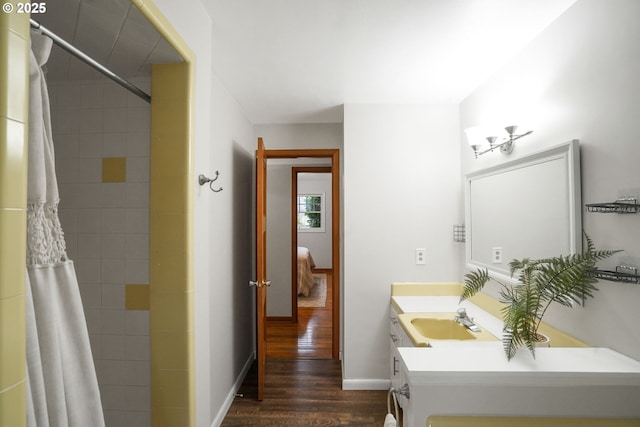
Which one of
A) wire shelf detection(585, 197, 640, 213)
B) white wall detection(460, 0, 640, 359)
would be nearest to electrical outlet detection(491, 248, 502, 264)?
white wall detection(460, 0, 640, 359)

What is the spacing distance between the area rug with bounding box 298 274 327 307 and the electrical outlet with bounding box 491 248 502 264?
3.36 m

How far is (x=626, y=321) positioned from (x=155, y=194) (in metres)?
1.89

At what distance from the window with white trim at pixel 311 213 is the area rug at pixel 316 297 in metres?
1.61

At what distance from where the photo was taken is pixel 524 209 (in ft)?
5.65

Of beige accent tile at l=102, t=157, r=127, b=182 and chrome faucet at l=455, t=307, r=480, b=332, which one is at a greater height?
beige accent tile at l=102, t=157, r=127, b=182

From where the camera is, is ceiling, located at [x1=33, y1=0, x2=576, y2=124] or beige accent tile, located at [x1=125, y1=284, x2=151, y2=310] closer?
ceiling, located at [x1=33, y1=0, x2=576, y2=124]

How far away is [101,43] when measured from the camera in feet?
3.77

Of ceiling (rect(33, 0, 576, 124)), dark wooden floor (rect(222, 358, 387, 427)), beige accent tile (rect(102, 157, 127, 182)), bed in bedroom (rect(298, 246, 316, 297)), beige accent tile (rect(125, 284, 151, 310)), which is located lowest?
dark wooden floor (rect(222, 358, 387, 427))

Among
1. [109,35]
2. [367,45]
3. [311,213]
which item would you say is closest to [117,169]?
[109,35]

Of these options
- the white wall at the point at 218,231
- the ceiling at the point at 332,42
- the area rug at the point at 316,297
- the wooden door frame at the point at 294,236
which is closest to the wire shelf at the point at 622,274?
the ceiling at the point at 332,42

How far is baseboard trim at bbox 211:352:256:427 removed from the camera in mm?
2080

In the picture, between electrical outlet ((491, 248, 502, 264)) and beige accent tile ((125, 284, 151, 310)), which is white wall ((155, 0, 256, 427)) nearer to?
beige accent tile ((125, 284, 151, 310))

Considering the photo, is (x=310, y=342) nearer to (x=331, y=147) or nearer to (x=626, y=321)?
(x=331, y=147)

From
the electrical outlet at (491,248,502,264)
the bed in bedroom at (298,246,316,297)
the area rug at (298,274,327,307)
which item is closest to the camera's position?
the electrical outlet at (491,248,502,264)
